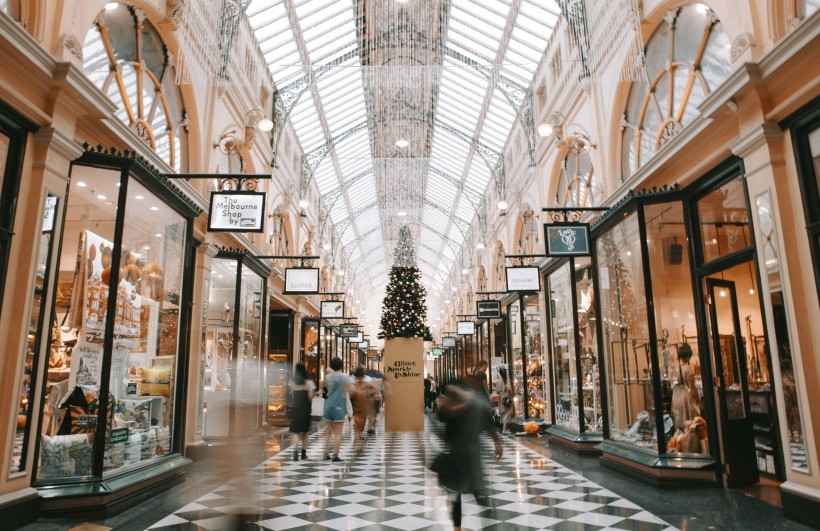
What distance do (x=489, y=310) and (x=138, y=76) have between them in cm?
1107

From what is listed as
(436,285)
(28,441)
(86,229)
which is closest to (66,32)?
(86,229)

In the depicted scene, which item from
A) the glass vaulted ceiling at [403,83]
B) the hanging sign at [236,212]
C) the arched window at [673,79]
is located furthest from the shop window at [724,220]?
the glass vaulted ceiling at [403,83]

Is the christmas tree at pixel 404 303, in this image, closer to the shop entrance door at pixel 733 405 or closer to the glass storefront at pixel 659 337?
the glass storefront at pixel 659 337

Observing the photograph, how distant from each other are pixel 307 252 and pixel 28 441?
15112 mm

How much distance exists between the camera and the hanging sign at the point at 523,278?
459 inches

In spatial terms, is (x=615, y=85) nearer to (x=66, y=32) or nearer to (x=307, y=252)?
(x=66, y=32)

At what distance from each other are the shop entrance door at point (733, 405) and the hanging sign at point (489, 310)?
9003 millimetres


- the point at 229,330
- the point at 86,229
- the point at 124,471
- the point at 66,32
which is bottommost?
the point at 124,471

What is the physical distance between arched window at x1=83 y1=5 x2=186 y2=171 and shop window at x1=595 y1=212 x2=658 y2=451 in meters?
6.70

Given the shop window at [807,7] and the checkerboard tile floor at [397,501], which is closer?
the checkerboard tile floor at [397,501]

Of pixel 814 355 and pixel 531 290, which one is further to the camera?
pixel 531 290

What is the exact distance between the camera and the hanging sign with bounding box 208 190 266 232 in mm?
7207

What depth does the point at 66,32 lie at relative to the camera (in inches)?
207

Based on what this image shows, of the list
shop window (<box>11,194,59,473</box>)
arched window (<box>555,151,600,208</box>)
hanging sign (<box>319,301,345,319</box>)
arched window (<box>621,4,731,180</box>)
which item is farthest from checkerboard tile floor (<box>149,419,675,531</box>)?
hanging sign (<box>319,301,345,319</box>)
